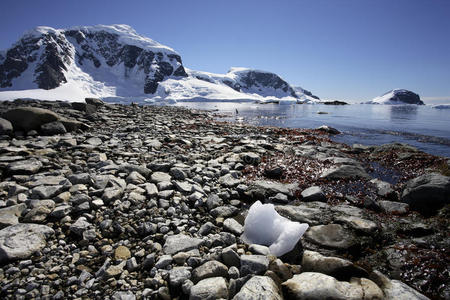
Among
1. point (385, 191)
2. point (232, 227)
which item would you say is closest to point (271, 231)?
point (232, 227)

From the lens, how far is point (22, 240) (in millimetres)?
3471

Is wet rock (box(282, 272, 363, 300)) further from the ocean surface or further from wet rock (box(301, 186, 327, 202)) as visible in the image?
the ocean surface

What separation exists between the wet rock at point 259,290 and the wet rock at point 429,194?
5.03 meters

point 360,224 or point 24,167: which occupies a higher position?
point 24,167

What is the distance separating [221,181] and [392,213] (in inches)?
183

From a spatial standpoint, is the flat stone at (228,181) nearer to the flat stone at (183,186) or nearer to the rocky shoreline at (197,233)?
the rocky shoreline at (197,233)

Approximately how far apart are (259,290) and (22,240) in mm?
3665

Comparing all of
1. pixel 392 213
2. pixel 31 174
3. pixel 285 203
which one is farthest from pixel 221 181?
pixel 31 174

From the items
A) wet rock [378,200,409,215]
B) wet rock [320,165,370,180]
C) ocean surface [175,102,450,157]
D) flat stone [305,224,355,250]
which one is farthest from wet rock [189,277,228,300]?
ocean surface [175,102,450,157]

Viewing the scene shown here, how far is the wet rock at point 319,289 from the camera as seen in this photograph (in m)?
2.87

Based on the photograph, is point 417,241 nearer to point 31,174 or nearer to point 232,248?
point 232,248

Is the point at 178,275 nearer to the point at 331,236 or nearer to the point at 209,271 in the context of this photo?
the point at 209,271

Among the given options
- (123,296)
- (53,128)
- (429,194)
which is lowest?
(123,296)

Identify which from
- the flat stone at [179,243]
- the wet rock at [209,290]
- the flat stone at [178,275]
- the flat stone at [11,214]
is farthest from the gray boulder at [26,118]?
the wet rock at [209,290]
